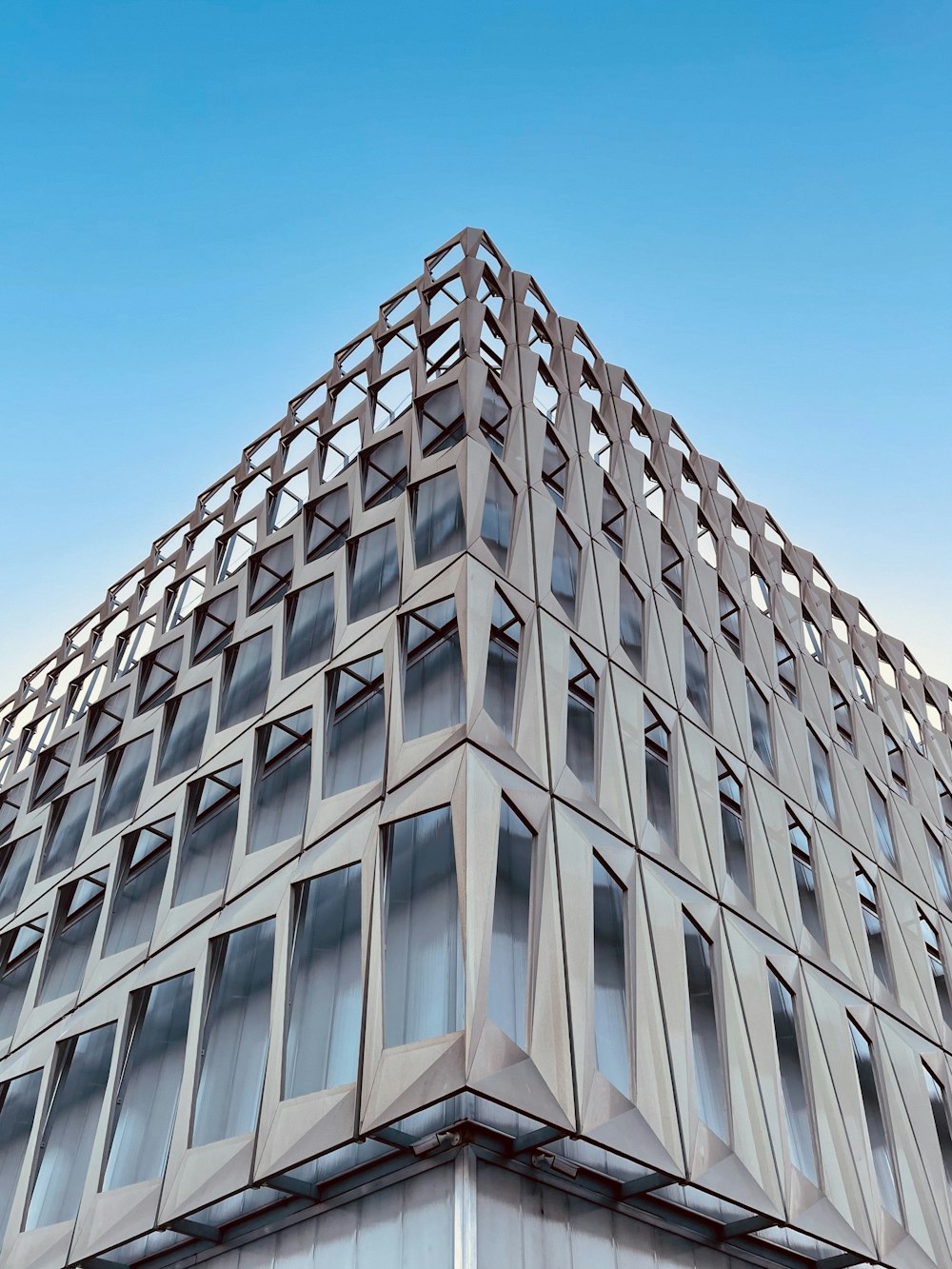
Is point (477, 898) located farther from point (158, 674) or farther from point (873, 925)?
point (158, 674)

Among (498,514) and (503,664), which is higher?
(498,514)

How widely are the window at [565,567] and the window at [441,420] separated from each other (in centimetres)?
287

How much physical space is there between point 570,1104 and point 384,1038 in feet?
7.69

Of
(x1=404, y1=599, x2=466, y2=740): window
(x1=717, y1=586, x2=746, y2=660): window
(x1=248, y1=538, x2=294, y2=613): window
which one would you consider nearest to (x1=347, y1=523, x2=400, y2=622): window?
(x1=404, y1=599, x2=466, y2=740): window

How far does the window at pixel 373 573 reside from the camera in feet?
67.9

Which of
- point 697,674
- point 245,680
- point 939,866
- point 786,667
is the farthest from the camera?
point 939,866

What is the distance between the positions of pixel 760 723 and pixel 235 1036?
1414 centimetres

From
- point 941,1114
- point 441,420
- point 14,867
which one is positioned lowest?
point 941,1114

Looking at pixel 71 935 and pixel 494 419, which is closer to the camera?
pixel 494 419

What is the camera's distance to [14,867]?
2942 centimetres

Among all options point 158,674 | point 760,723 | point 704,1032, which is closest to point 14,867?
point 158,674

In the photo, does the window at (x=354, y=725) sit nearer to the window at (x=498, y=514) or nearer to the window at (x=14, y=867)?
the window at (x=498, y=514)

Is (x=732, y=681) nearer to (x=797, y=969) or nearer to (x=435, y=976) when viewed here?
(x=797, y=969)

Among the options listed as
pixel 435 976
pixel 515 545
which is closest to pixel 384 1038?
pixel 435 976
